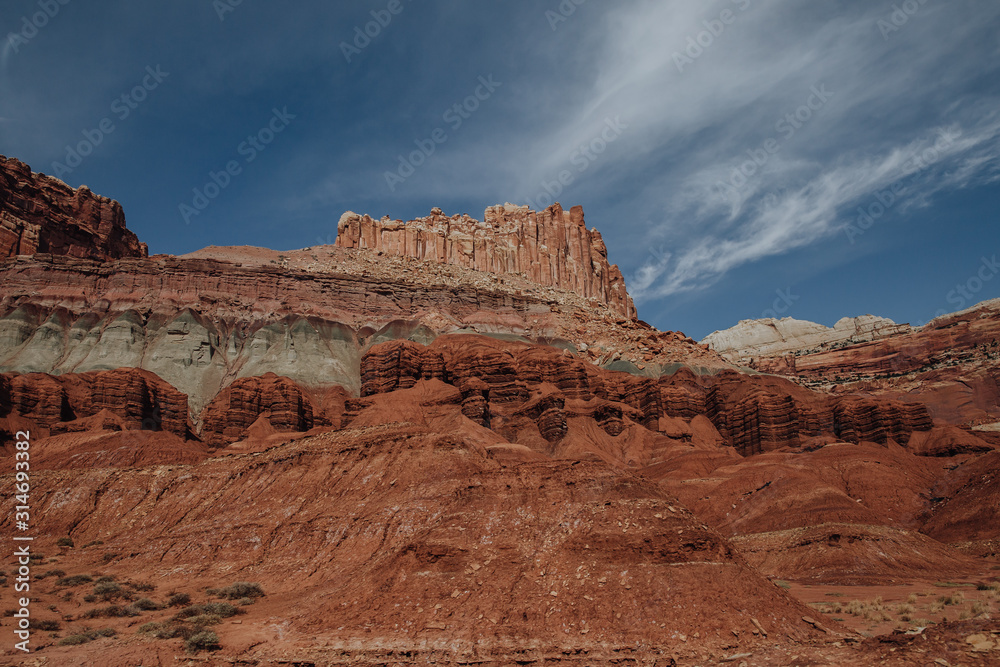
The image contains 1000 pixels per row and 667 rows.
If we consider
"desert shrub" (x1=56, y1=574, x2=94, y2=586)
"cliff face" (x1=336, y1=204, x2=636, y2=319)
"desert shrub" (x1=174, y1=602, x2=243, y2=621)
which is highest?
"cliff face" (x1=336, y1=204, x2=636, y2=319)

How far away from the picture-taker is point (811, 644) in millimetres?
16438

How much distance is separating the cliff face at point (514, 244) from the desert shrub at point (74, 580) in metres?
102

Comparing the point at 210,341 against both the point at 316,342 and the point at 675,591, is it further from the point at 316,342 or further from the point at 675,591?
the point at 675,591

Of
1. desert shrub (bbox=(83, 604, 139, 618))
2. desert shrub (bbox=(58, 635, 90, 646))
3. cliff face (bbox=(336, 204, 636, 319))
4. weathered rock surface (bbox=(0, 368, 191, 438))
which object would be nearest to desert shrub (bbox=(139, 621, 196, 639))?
desert shrub (bbox=(58, 635, 90, 646))

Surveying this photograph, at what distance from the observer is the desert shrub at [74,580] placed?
2725 centimetres

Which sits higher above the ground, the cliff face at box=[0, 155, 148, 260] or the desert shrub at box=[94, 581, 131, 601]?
the cliff face at box=[0, 155, 148, 260]

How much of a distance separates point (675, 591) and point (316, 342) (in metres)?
70.6

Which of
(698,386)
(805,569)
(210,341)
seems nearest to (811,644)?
(805,569)

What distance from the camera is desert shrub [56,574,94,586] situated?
89.4 feet

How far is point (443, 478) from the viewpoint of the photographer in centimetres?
2925

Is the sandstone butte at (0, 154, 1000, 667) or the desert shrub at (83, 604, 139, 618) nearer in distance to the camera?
the sandstone butte at (0, 154, 1000, 667)

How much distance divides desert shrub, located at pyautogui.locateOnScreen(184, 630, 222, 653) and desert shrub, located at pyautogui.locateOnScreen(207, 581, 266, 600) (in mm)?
5664

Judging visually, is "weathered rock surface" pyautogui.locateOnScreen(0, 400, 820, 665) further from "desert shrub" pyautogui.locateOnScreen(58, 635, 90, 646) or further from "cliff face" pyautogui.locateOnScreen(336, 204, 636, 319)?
"cliff face" pyautogui.locateOnScreen(336, 204, 636, 319)

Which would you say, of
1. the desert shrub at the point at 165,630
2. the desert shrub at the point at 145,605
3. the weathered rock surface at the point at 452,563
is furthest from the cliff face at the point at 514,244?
the desert shrub at the point at 165,630
